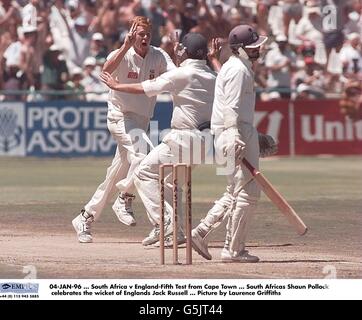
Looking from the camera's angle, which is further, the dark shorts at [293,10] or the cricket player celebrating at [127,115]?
the dark shorts at [293,10]

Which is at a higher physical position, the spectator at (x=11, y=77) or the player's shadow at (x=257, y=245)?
the spectator at (x=11, y=77)

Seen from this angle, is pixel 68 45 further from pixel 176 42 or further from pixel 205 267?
pixel 205 267

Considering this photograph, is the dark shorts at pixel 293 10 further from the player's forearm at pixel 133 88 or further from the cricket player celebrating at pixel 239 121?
the cricket player celebrating at pixel 239 121

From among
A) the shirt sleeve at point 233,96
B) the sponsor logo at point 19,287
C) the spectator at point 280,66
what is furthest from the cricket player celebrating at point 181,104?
the spectator at point 280,66

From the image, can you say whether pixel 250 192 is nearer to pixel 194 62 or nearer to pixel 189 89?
pixel 189 89

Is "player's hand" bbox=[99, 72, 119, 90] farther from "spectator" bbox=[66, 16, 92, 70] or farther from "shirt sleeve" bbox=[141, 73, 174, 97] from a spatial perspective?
"spectator" bbox=[66, 16, 92, 70]

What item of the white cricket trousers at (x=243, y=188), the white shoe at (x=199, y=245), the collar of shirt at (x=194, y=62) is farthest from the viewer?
the collar of shirt at (x=194, y=62)

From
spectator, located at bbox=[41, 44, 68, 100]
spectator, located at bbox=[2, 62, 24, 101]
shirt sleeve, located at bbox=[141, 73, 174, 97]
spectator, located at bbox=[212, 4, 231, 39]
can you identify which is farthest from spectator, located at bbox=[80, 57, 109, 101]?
shirt sleeve, located at bbox=[141, 73, 174, 97]
